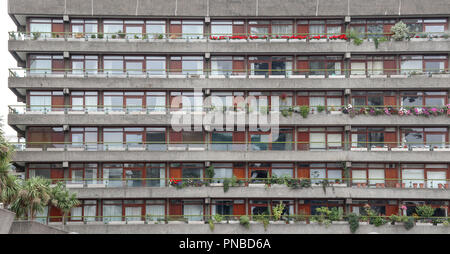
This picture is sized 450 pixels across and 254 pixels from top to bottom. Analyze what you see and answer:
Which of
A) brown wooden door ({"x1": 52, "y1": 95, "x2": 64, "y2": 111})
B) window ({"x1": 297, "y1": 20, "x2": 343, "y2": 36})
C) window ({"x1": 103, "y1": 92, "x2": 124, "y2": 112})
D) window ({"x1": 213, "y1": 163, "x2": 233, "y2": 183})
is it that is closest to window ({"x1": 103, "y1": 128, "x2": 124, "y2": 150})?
window ({"x1": 103, "y1": 92, "x2": 124, "y2": 112})

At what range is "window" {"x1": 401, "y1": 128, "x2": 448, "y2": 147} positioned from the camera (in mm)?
43781

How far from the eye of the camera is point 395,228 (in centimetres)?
4078

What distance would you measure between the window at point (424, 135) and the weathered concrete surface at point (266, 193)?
4376 millimetres

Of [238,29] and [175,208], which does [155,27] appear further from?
[175,208]

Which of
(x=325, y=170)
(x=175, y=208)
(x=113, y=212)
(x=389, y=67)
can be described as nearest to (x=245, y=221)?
(x=175, y=208)

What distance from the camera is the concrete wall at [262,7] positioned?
44250mm

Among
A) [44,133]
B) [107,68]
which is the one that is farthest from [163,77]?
[44,133]

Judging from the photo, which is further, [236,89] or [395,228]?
[236,89]

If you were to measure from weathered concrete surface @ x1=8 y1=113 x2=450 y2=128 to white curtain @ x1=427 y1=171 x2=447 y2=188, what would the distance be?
13.2 ft

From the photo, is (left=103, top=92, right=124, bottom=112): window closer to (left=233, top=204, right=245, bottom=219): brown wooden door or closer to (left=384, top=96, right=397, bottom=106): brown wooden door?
(left=233, top=204, right=245, bottom=219): brown wooden door

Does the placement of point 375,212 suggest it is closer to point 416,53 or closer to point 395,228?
point 395,228

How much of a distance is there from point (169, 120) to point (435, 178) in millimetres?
22283

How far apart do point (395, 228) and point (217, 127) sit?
16.1 metres

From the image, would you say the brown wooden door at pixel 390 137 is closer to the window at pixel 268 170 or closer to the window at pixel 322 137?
the window at pixel 322 137
